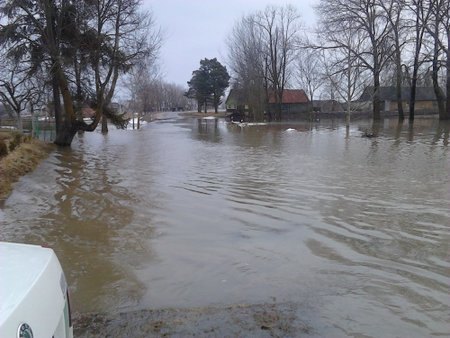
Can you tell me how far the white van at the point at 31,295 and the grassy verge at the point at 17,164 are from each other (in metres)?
8.94

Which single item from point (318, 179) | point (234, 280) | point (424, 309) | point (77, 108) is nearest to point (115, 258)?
point (234, 280)

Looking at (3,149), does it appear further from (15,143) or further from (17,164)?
(15,143)

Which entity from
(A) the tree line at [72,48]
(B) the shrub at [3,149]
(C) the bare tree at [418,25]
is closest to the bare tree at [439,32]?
(C) the bare tree at [418,25]

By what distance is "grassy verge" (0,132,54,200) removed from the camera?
38.9 feet

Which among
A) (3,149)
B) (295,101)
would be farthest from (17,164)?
(295,101)

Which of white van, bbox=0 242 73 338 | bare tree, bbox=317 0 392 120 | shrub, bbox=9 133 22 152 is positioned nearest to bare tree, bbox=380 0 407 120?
bare tree, bbox=317 0 392 120

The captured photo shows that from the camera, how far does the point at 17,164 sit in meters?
14.9

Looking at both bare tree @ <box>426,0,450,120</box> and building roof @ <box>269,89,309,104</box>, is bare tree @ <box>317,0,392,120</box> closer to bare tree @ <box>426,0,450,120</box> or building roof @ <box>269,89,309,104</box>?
bare tree @ <box>426,0,450,120</box>

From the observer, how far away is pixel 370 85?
53.4m

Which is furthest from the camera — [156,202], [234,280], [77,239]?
[156,202]

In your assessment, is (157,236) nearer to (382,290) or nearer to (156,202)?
(156,202)

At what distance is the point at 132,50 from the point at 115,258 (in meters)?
23.8

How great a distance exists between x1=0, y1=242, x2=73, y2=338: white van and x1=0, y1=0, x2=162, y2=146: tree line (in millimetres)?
22923

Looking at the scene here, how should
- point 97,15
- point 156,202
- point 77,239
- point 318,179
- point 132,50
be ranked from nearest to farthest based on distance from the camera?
point 77,239, point 156,202, point 318,179, point 97,15, point 132,50
